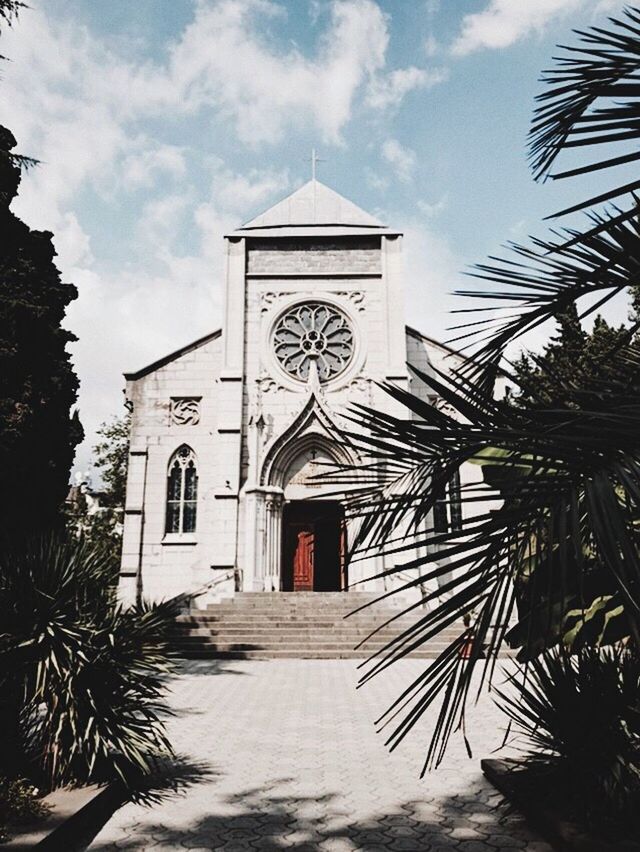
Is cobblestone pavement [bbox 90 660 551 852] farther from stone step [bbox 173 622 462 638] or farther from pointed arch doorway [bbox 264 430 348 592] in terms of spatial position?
pointed arch doorway [bbox 264 430 348 592]

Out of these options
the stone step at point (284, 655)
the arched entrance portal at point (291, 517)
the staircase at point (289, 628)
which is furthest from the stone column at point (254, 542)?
the stone step at point (284, 655)

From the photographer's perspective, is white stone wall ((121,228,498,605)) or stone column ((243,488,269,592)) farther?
white stone wall ((121,228,498,605))

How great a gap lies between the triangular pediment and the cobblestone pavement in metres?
19.3

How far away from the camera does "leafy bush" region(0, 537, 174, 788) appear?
16.1ft

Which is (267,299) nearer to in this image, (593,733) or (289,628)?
(289,628)

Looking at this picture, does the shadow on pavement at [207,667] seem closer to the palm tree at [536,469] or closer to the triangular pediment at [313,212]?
the palm tree at [536,469]

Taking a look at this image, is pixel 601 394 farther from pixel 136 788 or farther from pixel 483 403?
pixel 136 788

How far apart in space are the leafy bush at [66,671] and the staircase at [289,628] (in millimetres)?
10477

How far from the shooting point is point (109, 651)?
522 centimetres

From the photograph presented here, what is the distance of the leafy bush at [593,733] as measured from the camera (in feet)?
13.3

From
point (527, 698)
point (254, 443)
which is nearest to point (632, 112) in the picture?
point (527, 698)

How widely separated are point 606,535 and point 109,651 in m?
4.60

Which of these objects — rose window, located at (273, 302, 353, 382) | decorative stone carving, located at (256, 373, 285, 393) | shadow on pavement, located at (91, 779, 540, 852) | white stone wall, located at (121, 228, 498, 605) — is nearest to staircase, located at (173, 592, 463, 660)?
white stone wall, located at (121, 228, 498, 605)

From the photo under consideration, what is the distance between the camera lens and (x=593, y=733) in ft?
13.8
